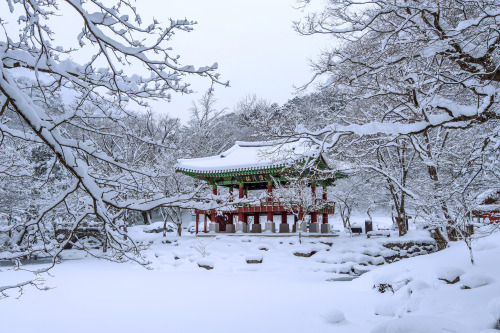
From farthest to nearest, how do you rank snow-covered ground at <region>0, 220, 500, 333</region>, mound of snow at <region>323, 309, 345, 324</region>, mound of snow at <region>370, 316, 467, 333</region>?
mound of snow at <region>323, 309, 345, 324</region> → snow-covered ground at <region>0, 220, 500, 333</region> → mound of snow at <region>370, 316, 467, 333</region>

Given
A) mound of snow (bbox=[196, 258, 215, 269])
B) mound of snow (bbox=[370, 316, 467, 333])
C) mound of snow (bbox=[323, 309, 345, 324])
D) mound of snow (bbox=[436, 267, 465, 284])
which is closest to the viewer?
mound of snow (bbox=[370, 316, 467, 333])

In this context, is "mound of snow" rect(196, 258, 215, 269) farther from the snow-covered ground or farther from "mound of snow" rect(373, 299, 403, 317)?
"mound of snow" rect(373, 299, 403, 317)

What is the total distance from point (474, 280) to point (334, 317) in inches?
102

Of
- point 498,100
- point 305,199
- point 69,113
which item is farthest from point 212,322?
point 305,199

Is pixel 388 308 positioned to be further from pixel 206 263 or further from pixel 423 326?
pixel 206 263

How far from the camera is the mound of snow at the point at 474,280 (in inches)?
251

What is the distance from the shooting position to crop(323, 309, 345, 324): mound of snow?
6.51m

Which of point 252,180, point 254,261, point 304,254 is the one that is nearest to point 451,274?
point 304,254

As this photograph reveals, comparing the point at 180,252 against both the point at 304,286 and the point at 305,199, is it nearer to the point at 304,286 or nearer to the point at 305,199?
the point at 305,199

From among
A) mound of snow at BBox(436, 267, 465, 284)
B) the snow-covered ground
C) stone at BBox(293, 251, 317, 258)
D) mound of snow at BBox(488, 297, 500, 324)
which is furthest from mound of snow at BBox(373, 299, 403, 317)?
stone at BBox(293, 251, 317, 258)

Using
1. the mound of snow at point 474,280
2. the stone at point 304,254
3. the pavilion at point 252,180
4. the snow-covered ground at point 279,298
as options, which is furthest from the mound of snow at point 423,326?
the pavilion at point 252,180

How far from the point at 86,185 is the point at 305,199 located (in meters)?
14.3

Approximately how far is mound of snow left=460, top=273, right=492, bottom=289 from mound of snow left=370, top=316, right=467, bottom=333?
2165 mm

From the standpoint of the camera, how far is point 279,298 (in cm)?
884
